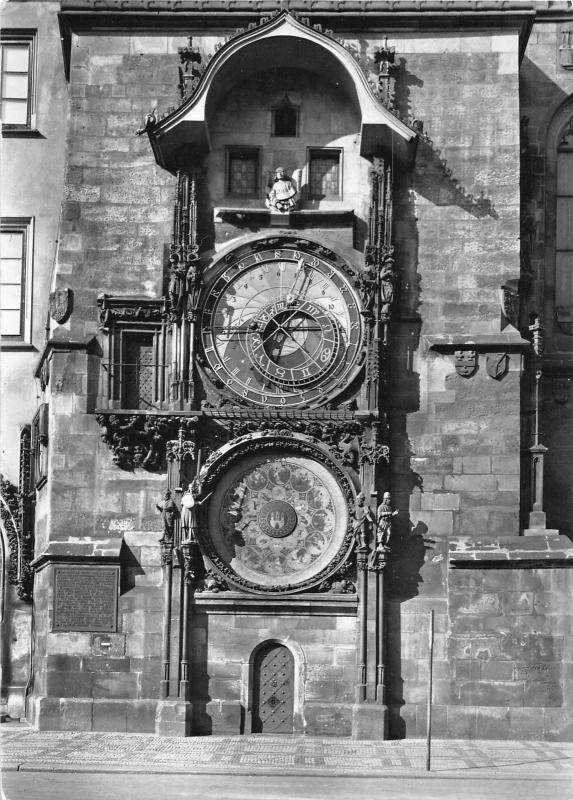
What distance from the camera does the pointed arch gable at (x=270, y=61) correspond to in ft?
90.1

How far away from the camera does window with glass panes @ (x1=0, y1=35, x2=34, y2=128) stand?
Result: 31.4 metres

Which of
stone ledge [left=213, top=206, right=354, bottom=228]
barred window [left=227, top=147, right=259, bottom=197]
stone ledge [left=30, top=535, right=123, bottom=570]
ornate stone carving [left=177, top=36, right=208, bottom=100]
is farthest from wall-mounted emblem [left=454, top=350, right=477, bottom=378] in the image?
ornate stone carving [left=177, top=36, right=208, bottom=100]

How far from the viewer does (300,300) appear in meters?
28.0

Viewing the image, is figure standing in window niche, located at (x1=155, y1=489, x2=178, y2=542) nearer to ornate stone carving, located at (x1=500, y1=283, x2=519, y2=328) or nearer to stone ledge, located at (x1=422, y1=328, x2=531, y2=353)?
stone ledge, located at (x1=422, y1=328, x2=531, y2=353)

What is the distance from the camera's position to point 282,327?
27.9 m

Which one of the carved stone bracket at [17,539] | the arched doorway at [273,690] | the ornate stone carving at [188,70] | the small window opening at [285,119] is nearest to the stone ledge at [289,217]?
the small window opening at [285,119]

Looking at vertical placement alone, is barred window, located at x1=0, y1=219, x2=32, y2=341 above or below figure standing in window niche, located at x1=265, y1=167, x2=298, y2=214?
below

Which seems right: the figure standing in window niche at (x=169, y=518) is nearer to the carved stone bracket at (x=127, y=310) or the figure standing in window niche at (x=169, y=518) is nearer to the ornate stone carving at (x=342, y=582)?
the ornate stone carving at (x=342, y=582)

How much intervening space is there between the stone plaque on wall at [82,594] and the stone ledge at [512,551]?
605 cm

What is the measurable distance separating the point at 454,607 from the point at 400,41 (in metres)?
10.5

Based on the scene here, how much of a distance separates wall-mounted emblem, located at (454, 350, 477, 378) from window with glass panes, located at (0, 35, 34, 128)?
10.3 metres

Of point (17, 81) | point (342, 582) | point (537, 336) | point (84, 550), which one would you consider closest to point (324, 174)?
point (537, 336)

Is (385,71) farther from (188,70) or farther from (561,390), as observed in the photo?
(561,390)

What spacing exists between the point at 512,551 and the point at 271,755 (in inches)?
226
